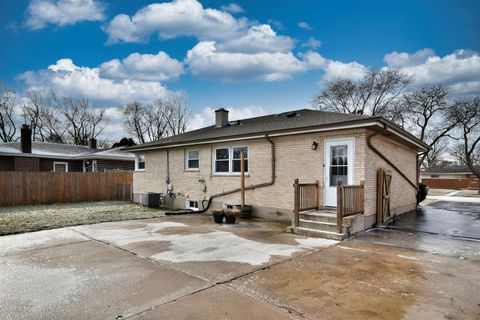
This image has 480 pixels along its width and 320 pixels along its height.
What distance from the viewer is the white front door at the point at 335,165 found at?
8148 millimetres

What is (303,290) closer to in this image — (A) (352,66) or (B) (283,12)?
(B) (283,12)

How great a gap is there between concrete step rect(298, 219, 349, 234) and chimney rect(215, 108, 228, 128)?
335 inches

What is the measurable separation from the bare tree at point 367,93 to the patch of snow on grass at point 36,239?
2918 centimetres

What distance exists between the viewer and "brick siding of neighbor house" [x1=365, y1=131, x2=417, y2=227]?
8195mm

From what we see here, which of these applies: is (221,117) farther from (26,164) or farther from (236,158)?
(26,164)

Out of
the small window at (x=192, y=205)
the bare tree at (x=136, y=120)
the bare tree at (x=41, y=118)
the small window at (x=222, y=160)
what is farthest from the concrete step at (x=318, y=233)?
the bare tree at (x=41, y=118)

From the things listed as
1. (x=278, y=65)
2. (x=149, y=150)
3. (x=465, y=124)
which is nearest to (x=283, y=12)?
(x=278, y=65)

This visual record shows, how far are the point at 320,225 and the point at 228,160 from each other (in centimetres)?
508

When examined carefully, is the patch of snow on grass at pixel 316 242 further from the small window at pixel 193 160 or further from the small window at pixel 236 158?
the small window at pixel 193 160

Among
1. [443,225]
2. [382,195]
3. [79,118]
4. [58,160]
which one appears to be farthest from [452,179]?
[79,118]

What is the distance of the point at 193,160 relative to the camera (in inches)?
509

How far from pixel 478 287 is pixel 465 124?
30974mm

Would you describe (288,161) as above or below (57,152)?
below

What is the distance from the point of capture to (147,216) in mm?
10898
